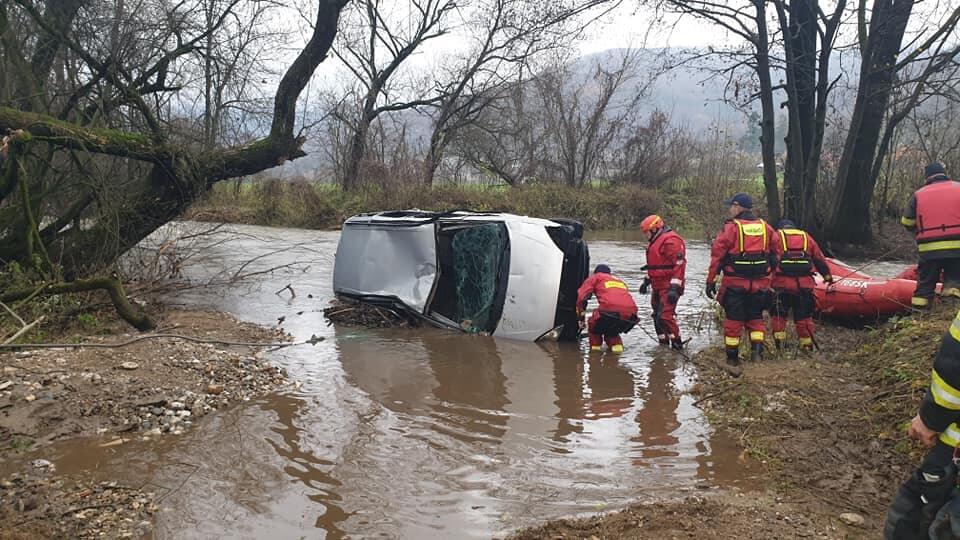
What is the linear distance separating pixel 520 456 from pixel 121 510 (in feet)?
8.26

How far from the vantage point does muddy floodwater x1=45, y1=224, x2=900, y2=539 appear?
13.0ft

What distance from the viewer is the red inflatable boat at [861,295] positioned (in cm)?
809

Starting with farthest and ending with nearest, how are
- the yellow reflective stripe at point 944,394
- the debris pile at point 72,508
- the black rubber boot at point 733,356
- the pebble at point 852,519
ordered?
the black rubber boot at point 733,356
the pebble at point 852,519
the debris pile at point 72,508
the yellow reflective stripe at point 944,394

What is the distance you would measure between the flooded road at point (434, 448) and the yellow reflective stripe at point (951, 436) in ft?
5.16

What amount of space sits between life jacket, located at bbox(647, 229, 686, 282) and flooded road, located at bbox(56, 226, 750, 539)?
36.5 inches

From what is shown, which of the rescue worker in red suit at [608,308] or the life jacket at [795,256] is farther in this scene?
the rescue worker in red suit at [608,308]

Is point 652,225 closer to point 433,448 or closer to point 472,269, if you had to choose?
point 472,269

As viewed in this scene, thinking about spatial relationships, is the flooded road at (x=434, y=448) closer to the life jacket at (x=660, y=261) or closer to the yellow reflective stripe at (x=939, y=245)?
the life jacket at (x=660, y=261)

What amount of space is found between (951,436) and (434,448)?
3.18 m

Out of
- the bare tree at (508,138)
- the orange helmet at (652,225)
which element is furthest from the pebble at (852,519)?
the bare tree at (508,138)

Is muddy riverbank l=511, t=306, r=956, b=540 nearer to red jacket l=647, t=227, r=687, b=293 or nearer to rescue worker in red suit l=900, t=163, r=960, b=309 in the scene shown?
rescue worker in red suit l=900, t=163, r=960, b=309

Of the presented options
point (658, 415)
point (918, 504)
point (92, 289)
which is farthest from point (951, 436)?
point (92, 289)

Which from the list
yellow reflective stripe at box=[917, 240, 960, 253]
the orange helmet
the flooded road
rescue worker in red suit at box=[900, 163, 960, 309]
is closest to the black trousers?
rescue worker in red suit at box=[900, 163, 960, 309]

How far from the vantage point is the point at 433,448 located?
5.02 meters
